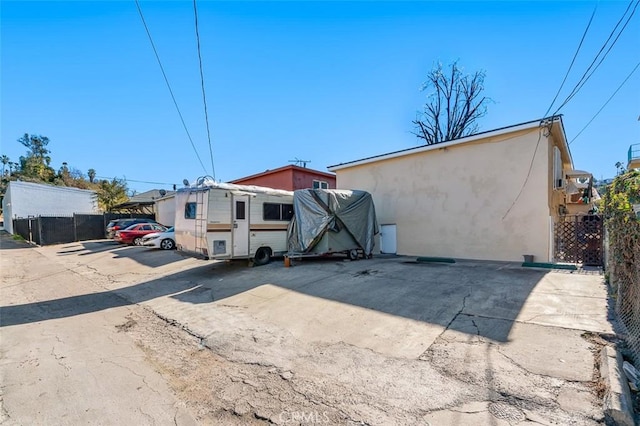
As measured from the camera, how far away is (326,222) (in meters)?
10.2

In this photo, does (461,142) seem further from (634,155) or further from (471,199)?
(634,155)

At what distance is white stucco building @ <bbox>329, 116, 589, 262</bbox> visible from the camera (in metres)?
9.34

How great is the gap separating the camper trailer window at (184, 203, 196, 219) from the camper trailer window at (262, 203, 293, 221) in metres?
2.20

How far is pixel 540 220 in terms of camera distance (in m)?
9.25

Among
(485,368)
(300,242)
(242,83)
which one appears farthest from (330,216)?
(485,368)

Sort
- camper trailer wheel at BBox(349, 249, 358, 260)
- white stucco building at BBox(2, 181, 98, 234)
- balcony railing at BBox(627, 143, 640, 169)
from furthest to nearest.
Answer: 1. white stucco building at BBox(2, 181, 98, 234)
2. balcony railing at BBox(627, 143, 640, 169)
3. camper trailer wheel at BBox(349, 249, 358, 260)

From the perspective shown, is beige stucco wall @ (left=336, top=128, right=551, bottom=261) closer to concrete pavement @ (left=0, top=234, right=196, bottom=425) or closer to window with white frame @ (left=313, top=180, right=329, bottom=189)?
window with white frame @ (left=313, top=180, right=329, bottom=189)

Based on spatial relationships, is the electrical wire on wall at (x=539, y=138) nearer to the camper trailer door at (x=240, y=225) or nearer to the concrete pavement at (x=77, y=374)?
the camper trailer door at (x=240, y=225)

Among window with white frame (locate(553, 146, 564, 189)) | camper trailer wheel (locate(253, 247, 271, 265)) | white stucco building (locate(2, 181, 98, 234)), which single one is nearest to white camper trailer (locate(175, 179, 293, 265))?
camper trailer wheel (locate(253, 247, 271, 265))

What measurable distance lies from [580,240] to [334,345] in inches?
362

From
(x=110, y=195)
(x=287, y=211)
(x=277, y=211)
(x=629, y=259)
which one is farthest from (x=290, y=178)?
(x=110, y=195)

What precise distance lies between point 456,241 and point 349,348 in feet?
27.8

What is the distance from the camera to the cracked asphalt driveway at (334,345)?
2.71 meters

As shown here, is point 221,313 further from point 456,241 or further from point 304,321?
point 456,241
